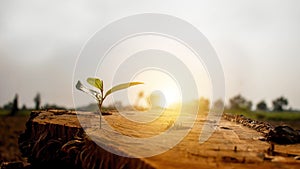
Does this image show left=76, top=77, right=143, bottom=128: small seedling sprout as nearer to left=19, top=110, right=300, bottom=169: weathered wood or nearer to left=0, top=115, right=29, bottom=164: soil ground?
left=19, top=110, right=300, bottom=169: weathered wood

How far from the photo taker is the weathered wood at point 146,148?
123 centimetres

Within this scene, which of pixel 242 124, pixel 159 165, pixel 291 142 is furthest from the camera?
pixel 242 124

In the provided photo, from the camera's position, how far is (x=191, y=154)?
1325 millimetres

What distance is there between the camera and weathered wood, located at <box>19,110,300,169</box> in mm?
1227

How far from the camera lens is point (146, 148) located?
4.52ft

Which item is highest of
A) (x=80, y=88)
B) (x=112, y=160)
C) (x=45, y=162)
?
(x=80, y=88)

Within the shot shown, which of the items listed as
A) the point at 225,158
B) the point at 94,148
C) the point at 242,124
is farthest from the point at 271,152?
the point at 242,124

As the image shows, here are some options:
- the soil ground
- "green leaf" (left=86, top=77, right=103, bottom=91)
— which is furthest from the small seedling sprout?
the soil ground

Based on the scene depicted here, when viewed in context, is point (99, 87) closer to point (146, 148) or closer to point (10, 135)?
point (146, 148)

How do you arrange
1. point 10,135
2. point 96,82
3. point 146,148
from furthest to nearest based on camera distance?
point 10,135 < point 96,82 < point 146,148

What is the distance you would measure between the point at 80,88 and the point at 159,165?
4.60ft

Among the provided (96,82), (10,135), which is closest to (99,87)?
(96,82)

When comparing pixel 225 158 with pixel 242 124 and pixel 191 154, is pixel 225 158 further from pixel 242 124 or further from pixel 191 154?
pixel 242 124

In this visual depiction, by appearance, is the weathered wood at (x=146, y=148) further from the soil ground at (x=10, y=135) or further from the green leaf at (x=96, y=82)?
the soil ground at (x=10, y=135)
